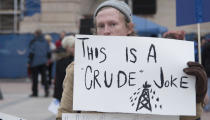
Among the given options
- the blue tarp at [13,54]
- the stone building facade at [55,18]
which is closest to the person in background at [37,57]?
the blue tarp at [13,54]

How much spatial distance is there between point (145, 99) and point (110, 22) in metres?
0.40

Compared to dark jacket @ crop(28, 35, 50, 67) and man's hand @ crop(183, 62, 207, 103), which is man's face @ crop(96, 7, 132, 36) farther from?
dark jacket @ crop(28, 35, 50, 67)

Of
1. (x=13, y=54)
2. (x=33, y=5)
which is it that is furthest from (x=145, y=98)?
(x=33, y=5)

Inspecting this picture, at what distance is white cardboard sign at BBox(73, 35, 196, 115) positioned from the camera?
80.1 inches

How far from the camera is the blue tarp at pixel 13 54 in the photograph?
1670 centimetres

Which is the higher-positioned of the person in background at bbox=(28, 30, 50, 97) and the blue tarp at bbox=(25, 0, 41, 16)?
the blue tarp at bbox=(25, 0, 41, 16)

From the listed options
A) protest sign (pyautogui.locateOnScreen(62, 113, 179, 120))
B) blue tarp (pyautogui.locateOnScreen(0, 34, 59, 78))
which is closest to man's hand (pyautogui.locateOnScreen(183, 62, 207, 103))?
protest sign (pyautogui.locateOnScreen(62, 113, 179, 120))

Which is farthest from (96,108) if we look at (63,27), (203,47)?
(63,27)

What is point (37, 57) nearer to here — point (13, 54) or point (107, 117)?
point (13, 54)

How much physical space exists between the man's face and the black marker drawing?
0.29 m

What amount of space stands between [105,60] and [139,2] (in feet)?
68.4

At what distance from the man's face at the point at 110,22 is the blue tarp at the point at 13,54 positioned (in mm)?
14918

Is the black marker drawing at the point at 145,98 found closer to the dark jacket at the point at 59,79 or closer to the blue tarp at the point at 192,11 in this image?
the blue tarp at the point at 192,11

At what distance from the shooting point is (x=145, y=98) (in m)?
2.04
